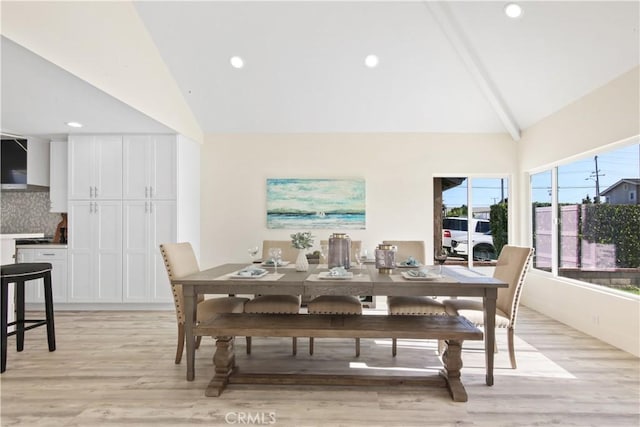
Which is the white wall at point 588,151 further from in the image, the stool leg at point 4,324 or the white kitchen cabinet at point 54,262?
the white kitchen cabinet at point 54,262

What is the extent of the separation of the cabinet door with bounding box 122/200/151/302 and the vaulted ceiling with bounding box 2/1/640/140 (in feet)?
3.78

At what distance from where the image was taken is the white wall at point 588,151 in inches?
123

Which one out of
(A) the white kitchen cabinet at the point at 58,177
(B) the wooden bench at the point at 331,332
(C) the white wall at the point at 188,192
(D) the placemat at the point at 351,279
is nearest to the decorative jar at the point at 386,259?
(D) the placemat at the point at 351,279

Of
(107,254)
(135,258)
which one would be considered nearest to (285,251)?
Answer: (135,258)

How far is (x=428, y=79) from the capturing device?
4332mm

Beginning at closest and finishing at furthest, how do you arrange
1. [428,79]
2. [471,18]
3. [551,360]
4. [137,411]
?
1. [137,411]
2. [551,360]
3. [471,18]
4. [428,79]

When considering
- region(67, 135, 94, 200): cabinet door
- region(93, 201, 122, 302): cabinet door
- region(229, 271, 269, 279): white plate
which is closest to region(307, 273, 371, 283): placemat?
region(229, 271, 269, 279): white plate

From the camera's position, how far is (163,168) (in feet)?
15.0

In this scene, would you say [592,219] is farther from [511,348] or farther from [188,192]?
[188,192]

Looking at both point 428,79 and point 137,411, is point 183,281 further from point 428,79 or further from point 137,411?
point 428,79

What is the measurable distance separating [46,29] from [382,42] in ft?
9.77

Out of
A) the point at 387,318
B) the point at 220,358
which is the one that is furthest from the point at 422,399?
the point at 220,358

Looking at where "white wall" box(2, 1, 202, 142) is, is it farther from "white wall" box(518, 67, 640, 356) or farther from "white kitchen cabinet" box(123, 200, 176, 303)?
"white wall" box(518, 67, 640, 356)

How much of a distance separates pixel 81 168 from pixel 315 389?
160 inches
